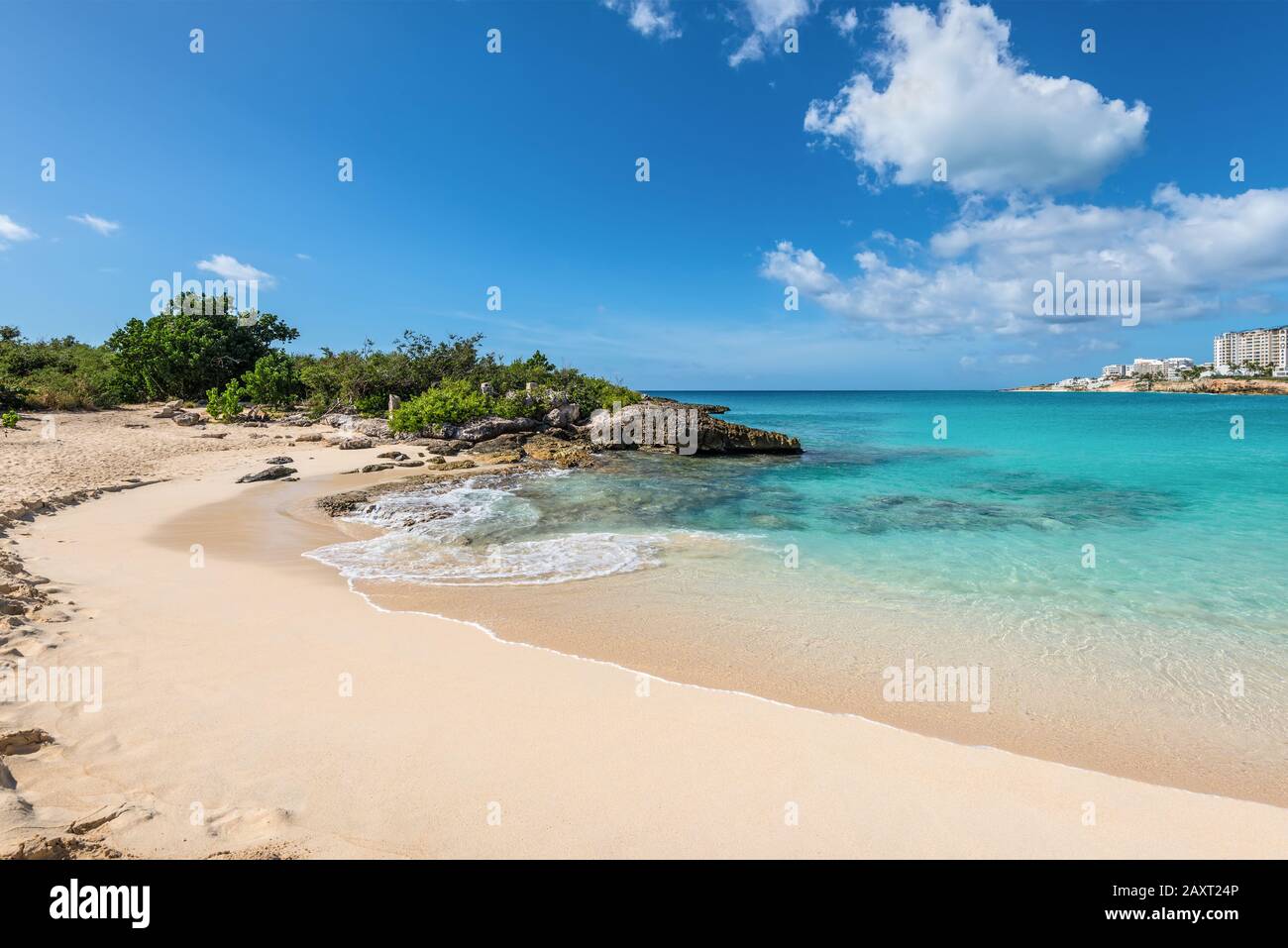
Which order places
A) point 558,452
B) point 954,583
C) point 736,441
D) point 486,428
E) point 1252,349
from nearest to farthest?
1. point 954,583
2. point 558,452
3. point 486,428
4. point 736,441
5. point 1252,349

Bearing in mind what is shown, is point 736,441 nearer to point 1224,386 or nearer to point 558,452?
point 558,452

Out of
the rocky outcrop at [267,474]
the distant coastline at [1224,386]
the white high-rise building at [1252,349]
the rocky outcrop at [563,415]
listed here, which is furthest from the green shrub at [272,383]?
the white high-rise building at [1252,349]

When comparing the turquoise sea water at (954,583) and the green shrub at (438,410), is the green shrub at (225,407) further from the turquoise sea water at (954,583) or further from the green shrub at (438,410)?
the turquoise sea water at (954,583)

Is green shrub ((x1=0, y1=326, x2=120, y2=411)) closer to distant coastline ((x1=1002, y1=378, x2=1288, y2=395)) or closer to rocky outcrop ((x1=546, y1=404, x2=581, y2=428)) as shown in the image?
rocky outcrop ((x1=546, y1=404, x2=581, y2=428))

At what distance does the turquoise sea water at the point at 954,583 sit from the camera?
542 cm

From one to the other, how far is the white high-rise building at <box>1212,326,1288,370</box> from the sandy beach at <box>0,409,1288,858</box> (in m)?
225

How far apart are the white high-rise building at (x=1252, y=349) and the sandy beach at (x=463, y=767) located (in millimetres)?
224570

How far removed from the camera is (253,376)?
118 feet

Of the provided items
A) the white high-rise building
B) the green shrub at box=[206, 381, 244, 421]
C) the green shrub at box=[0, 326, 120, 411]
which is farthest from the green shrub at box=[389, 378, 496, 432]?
the white high-rise building

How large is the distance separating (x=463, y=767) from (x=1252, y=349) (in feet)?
880

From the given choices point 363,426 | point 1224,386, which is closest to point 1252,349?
point 1224,386

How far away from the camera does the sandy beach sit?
331 centimetres
